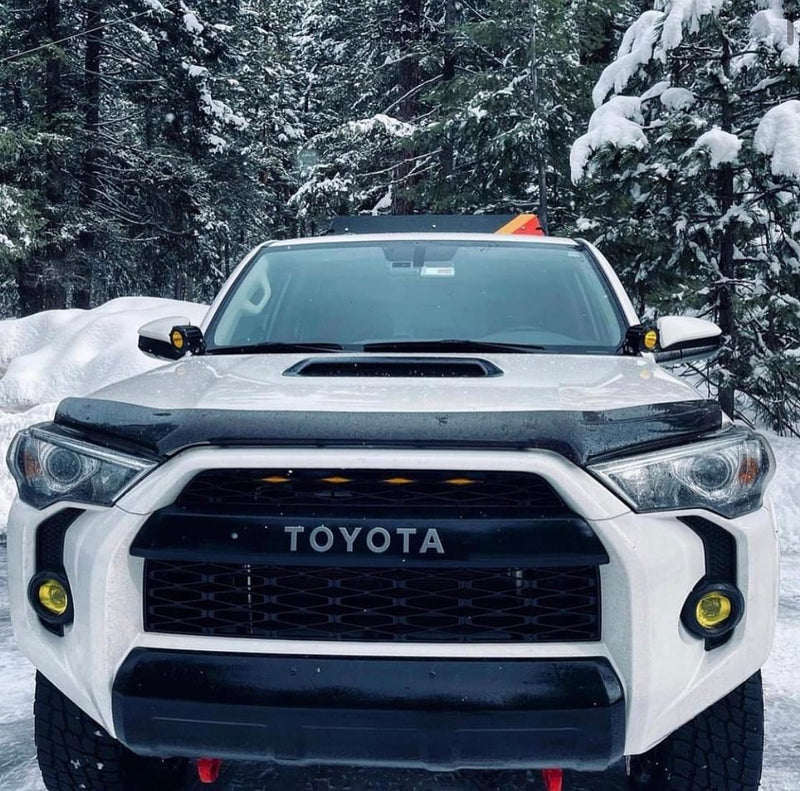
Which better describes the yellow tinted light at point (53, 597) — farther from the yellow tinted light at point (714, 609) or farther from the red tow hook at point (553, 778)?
the yellow tinted light at point (714, 609)

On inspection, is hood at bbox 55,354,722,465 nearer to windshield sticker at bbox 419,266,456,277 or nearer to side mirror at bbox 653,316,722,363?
side mirror at bbox 653,316,722,363

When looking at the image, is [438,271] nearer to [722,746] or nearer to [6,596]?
[722,746]

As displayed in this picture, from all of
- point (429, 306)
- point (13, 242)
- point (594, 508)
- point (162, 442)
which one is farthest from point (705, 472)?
point (13, 242)

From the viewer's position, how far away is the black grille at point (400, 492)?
7.08 ft

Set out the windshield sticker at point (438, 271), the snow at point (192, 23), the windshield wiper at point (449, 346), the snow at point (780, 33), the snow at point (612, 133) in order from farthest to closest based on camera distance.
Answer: the snow at point (192, 23) < the snow at point (612, 133) < the snow at point (780, 33) < the windshield sticker at point (438, 271) < the windshield wiper at point (449, 346)

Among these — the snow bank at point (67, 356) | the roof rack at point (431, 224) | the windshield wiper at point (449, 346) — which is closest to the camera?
the windshield wiper at point (449, 346)

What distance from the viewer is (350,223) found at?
4969mm

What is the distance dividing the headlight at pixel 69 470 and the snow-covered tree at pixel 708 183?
20.8 ft

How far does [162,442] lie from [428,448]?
0.64m

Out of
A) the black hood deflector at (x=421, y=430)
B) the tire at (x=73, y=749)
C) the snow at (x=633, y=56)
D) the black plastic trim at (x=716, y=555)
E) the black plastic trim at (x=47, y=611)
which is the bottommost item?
the tire at (x=73, y=749)

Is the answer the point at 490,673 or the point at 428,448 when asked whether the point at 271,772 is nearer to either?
the point at 490,673

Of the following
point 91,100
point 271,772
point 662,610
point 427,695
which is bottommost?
point 271,772

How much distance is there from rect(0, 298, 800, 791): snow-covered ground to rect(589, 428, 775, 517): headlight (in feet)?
3.95

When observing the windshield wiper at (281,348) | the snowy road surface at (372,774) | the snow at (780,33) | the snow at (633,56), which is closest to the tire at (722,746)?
the snowy road surface at (372,774)
